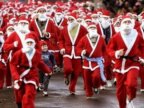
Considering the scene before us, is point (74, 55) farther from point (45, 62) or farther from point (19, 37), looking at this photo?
point (19, 37)

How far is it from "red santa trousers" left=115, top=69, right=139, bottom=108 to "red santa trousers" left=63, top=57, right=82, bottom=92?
3.74 m

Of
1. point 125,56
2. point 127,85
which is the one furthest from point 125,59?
point 127,85

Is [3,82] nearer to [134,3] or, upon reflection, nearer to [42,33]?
[42,33]

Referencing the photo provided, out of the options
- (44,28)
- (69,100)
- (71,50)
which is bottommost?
(69,100)

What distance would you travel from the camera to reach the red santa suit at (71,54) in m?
18.7

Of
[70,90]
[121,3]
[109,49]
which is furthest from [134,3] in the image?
[109,49]

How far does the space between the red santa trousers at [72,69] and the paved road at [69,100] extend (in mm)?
325

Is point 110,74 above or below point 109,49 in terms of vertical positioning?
below

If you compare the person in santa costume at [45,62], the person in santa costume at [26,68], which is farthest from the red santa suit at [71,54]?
the person in santa costume at [26,68]

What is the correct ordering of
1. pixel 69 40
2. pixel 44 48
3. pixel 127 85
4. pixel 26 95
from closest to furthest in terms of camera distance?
pixel 26 95 < pixel 127 85 < pixel 44 48 < pixel 69 40

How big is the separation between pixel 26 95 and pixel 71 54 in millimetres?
4858

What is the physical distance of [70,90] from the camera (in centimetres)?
1880

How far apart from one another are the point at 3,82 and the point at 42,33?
1.80m

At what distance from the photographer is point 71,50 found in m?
19.1
